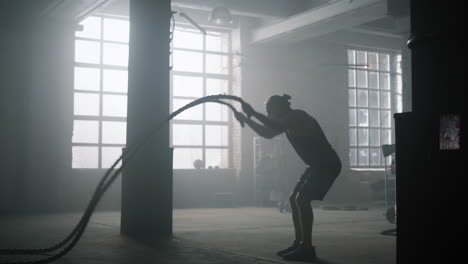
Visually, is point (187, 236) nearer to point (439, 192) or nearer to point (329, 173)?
point (329, 173)

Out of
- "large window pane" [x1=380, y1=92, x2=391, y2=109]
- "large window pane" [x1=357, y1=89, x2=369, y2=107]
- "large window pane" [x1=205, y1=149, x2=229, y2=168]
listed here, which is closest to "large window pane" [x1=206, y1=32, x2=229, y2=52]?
"large window pane" [x1=205, y1=149, x2=229, y2=168]

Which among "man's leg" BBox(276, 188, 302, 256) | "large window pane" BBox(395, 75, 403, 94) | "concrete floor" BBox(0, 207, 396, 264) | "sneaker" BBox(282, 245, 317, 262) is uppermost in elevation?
"large window pane" BBox(395, 75, 403, 94)

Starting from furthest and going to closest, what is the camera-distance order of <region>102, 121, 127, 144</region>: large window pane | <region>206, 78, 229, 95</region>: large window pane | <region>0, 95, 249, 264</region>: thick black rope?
<region>206, 78, 229, 95</region>: large window pane, <region>102, 121, 127, 144</region>: large window pane, <region>0, 95, 249, 264</region>: thick black rope

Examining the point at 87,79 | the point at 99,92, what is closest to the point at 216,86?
the point at 99,92

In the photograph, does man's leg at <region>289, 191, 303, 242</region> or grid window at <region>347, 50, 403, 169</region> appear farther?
grid window at <region>347, 50, 403, 169</region>

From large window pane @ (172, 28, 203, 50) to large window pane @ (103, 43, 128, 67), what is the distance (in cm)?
137

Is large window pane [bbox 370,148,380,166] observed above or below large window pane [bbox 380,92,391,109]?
below

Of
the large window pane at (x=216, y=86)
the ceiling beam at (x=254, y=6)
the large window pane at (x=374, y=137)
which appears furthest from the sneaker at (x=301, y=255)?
the large window pane at (x=374, y=137)

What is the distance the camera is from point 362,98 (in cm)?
1655

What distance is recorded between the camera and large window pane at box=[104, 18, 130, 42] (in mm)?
13156

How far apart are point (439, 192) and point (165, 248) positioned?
3.66m

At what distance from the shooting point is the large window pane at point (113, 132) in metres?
13.0

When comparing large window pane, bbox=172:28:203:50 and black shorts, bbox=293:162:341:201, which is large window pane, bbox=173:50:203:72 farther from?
black shorts, bbox=293:162:341:201

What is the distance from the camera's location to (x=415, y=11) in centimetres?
257
